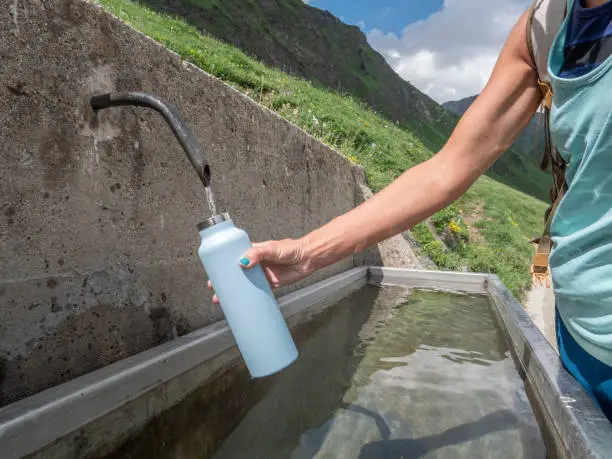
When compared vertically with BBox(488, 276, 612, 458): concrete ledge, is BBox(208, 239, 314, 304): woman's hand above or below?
above

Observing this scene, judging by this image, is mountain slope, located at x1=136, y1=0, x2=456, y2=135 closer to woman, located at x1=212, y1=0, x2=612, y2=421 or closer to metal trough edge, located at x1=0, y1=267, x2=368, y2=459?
metal trough edge, located at x1=0, y1=267, x2=368, y2=459

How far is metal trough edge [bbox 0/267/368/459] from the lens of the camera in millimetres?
1160

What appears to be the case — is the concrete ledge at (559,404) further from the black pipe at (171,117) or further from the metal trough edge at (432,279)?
the metal trough edge at (432,279)

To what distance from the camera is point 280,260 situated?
1189mm

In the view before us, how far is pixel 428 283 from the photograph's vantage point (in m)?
5.07

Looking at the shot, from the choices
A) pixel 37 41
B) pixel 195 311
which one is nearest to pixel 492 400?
pixel 195 311

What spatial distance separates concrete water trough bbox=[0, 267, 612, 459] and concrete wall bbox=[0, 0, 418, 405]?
0.54 ft

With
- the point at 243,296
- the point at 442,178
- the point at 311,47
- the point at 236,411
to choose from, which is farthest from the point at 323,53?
the point at 243,296

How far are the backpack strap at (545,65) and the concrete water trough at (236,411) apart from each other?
0.44m

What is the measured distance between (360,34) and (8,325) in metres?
45.4

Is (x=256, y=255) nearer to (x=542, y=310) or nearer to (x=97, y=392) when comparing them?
(x=97, y=392)

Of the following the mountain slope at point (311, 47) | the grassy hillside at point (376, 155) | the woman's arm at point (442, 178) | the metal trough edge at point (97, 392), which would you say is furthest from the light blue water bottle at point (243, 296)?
the mountain slope at point (311, 47)

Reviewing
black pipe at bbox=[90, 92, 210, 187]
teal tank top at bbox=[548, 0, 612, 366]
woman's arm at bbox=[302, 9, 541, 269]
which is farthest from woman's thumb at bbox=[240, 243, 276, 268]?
teal tank top at bbox=[548, 0, 612, 366]

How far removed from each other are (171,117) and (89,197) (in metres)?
0.52
